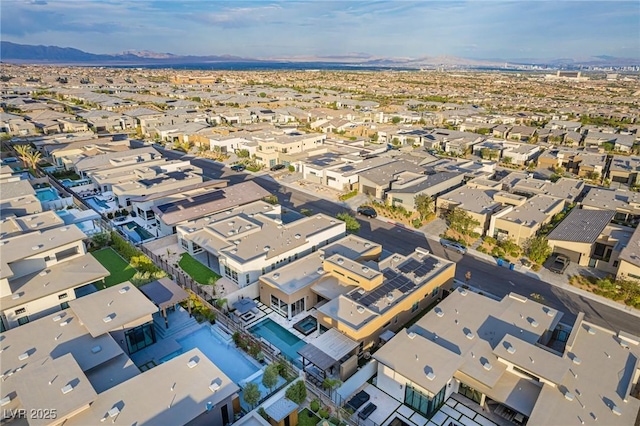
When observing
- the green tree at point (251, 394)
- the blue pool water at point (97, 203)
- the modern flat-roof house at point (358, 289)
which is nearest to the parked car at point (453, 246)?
the modern flat-roof house at point (358, 289)

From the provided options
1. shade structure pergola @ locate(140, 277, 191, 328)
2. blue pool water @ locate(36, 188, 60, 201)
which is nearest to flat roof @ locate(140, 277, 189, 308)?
shade structure pergola @ locate(140, 277, 191, 328)

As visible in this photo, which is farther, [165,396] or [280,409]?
[280,409]

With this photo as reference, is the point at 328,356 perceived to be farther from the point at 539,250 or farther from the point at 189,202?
the point at 189,202

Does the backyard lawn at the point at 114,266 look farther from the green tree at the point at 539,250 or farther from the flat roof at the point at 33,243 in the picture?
the green tree at the point at 539,250

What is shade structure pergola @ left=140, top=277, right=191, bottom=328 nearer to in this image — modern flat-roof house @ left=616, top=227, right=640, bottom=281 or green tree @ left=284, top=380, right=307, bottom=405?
green tree @ left=284, top=380, right=307, bottom=405

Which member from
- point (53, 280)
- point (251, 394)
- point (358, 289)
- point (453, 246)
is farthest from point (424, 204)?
point (53, 280)
